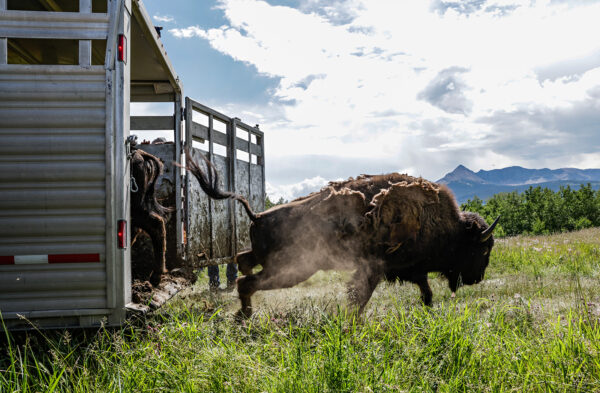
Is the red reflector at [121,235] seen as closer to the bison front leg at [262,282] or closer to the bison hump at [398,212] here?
the bison front leg at [262,282]

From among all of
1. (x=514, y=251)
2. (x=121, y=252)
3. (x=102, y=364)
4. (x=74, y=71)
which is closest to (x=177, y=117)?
(x=74, y=71)

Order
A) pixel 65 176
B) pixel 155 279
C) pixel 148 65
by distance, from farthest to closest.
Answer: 1. pixel 148 65
2. pixel 155 279
3. pixel 65 176

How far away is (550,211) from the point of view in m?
28.8

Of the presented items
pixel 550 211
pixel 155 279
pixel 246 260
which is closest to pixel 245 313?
pixel 246 260

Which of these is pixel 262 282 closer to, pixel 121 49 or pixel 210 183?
pixel 210 183

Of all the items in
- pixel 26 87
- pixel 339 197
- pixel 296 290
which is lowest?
pixel 296 290

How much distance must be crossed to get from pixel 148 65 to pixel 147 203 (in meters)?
2.34

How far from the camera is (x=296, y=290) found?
21.6ft

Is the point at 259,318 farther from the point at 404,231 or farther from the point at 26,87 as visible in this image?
the point at 26,87

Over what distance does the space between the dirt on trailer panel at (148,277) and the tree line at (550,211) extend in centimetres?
2357

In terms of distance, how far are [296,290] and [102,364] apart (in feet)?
13.0

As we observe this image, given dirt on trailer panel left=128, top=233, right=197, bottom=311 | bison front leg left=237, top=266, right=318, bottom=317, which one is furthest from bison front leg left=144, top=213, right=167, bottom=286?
bison front leg left=237, top=266, right=318, bottom=317

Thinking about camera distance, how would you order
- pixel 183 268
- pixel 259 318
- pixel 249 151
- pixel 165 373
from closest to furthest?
pixel 165 373
pixel 259 318
pixel 183 268
pixel 249 151

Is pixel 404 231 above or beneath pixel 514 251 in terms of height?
above
